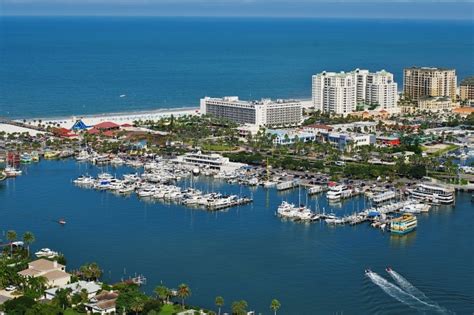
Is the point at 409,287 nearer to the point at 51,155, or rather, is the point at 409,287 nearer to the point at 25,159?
the point at 25,159

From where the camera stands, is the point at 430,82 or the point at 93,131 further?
the point at 430,82

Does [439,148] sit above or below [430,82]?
below

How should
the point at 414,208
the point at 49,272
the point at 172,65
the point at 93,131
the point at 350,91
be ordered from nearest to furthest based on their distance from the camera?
the point at 49,272 < the point at 414,208 < the point at 93,131 < the point at 350,91 < the point at 172,65

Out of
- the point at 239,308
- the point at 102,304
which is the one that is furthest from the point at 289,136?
the point at 102,304

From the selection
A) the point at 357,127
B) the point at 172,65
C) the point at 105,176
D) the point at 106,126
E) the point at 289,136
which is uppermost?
the point at 172,65

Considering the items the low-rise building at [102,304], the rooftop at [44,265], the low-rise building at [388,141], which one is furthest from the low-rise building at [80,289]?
the low-rise building at [388,141]

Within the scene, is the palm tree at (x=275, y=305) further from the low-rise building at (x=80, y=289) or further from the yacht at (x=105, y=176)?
the yacht at (x=105, y=176)

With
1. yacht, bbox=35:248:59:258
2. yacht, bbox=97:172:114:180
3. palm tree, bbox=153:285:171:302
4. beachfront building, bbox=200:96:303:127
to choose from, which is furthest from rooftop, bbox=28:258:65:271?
beachfront building, bbox=200:96:303:127

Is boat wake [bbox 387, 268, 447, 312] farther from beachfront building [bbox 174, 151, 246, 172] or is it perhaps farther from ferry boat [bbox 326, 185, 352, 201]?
beachfront building [bbox 174, 151, 246, 172]
